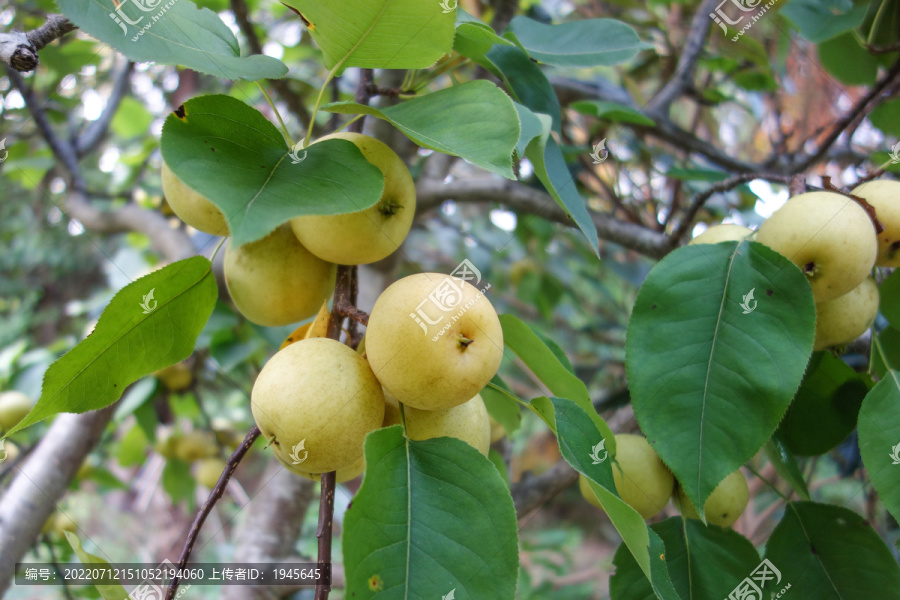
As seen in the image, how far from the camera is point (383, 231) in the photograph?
671mm

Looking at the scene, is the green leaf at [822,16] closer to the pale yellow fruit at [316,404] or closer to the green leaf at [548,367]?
the green leaf at [548,367]

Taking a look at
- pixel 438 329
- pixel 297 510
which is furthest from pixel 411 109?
pixel 297 510

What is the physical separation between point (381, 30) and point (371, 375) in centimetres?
36

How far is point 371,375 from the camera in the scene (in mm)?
631

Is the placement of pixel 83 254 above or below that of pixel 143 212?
below

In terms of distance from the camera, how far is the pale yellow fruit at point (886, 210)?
77cm

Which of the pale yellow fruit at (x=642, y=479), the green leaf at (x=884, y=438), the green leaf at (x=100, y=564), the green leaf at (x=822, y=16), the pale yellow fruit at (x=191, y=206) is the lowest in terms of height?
the green leaf at (x=100, y=564)

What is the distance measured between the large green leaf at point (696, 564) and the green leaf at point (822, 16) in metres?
0.98

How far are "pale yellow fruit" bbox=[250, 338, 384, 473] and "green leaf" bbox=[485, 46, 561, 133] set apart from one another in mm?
471

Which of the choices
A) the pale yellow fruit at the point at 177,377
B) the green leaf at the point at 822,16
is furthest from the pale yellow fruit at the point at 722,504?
the pale yellow fruit at the point at 177,377

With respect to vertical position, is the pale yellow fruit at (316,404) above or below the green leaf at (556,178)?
below

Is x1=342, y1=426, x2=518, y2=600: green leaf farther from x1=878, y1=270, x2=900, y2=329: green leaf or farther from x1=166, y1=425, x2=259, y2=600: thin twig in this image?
x1=878, y1=270, x2=900, y2=329: green leaf

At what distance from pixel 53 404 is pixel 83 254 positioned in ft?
15.0

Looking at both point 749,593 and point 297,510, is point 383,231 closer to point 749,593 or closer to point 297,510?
point 749,593
